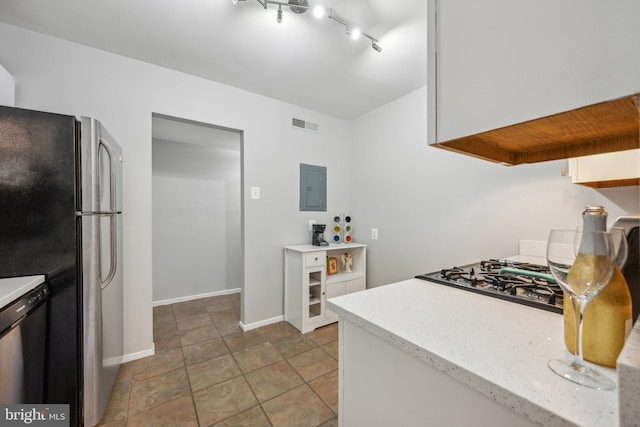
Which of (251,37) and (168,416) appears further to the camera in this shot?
(251,37)

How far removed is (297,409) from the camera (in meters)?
1.53

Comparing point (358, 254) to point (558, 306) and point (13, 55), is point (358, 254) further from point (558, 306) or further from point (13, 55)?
point (13, 55)

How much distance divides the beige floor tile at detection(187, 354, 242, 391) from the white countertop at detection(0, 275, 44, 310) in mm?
1143

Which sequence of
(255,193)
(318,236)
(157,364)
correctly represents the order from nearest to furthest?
1. (157,364)
2. (255,193)
3. (318,236)

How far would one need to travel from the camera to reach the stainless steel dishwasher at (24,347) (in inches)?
37.3

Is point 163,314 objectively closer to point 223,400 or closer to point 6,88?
point 223,400

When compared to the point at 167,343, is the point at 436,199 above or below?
above

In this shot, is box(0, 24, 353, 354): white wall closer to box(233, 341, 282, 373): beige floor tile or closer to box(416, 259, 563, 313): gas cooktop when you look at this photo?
box(233, 341, 282, 373): beige floor tile

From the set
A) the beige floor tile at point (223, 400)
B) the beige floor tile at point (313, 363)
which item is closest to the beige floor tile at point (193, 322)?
the beige floor tile at point (223, 400)

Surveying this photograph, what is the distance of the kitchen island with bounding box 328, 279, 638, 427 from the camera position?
42 cm

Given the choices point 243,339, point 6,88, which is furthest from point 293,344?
point 6,88

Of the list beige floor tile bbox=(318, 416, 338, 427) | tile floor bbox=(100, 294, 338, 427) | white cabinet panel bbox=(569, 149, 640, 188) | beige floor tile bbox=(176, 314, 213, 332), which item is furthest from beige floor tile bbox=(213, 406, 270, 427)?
white cabinet panel bbox=(569, 149, 640, 188)

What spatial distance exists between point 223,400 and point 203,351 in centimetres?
69

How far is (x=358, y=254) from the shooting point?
3.06 meters
